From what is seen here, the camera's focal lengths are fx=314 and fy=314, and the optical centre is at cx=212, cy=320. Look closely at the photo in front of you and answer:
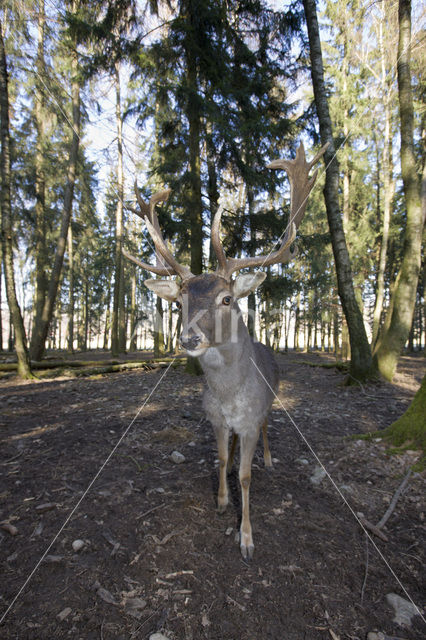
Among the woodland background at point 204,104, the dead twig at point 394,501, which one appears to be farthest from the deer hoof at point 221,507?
the woodland background at point 204,104

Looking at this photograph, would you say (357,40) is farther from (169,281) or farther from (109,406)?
(109,406)

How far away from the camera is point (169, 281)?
340 cm

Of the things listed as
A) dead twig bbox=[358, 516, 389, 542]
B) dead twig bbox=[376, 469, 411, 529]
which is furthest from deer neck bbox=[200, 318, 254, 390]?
dead twig bbox=[376, 469, 411, 529]

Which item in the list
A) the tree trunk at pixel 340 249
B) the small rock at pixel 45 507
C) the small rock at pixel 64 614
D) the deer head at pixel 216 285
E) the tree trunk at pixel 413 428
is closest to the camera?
the small rock at pixel 64 614

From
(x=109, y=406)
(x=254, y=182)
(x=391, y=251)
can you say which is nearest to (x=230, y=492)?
(x=109, y=406)

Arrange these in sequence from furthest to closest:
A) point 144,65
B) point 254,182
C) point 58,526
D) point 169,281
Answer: point 254,182, point 144,65, point 169,281, point 58,526

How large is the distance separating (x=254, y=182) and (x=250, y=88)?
2821mm

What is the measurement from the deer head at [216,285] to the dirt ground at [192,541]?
3.45ft

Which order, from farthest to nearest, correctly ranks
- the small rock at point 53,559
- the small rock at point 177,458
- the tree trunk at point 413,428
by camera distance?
the small rock at point 177,458 < the tree trunk at point 413,428 < the small rock at point 53,559

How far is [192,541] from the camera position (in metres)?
2.72

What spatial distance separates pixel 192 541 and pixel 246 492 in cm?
64

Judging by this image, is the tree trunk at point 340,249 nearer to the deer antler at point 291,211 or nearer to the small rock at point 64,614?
the deer antler at point 291,211

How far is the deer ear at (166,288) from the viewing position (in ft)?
11.1

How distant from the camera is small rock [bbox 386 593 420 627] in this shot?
2040 millimetres
